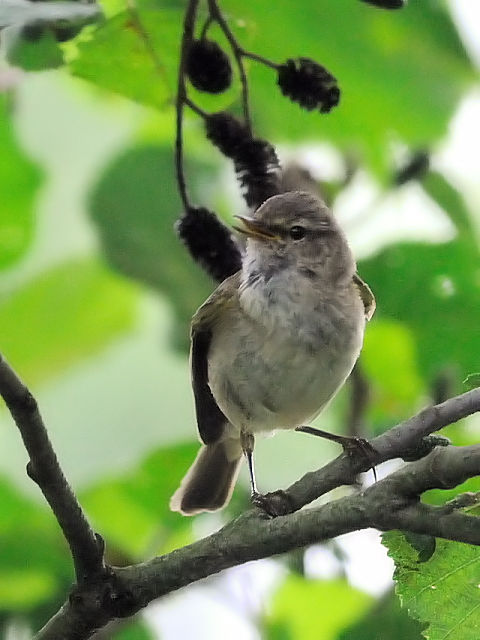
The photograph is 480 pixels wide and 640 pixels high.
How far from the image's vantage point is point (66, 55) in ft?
5.98

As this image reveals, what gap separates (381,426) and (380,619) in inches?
17.6

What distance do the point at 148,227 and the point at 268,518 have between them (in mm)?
1080

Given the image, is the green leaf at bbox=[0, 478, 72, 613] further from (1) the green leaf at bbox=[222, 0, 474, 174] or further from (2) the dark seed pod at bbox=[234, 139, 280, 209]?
(1) the green leaf at bbox=[222, 0, 474, 174]

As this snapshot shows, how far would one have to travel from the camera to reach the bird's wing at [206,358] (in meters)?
2.37

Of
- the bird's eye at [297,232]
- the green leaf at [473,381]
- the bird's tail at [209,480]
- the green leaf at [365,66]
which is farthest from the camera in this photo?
the bird's eye at [297,232]

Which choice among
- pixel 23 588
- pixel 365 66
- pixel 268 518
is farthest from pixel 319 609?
pixel 365 66

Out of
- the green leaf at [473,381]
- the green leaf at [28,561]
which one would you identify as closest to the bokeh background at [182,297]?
the green leaf at [28,561]

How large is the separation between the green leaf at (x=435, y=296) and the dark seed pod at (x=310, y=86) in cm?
67

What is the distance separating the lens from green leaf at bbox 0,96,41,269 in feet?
7.00

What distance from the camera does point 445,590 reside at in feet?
4.77

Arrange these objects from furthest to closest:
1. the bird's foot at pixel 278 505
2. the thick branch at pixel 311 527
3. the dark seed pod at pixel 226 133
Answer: the dark seed pod at pixel 226 133 → the bird's foot at pixel 278 505 → the thick branch at pixel 311 527

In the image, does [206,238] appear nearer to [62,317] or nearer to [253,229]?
[253,229]

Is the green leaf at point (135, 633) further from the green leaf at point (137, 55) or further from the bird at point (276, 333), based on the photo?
the green leaf at point (137, 55)

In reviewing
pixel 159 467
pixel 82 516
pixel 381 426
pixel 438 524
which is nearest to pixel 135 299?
pixel 159 467
